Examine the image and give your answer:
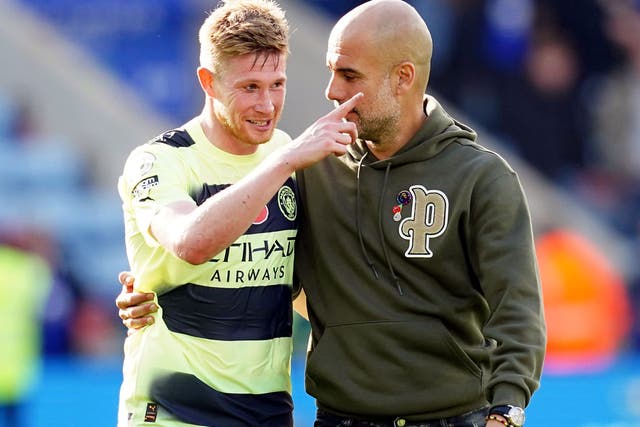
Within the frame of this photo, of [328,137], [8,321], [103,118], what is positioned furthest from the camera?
[103,118]

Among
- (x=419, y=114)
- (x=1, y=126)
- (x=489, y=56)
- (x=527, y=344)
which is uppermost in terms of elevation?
(x=489, y=56)

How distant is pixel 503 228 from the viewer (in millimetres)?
4035

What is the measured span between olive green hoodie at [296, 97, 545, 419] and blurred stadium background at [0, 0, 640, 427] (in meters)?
8.71

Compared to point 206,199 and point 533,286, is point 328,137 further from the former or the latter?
point 533,286

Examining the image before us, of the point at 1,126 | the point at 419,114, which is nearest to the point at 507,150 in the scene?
the point at 1,126

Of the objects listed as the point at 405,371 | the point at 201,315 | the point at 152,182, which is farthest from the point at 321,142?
the point at 405,371

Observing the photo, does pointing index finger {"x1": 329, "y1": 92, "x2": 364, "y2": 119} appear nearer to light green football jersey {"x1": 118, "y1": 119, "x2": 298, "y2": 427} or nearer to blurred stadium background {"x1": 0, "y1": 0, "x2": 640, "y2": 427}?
light green football jersey {"x1": 118, "y1": 119, "x2": 298, "y2": 427}

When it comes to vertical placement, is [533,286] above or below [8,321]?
below

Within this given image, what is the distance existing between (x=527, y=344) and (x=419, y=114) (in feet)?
2.97

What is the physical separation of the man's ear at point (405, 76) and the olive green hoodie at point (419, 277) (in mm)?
134

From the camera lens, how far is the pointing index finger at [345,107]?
3951 mm

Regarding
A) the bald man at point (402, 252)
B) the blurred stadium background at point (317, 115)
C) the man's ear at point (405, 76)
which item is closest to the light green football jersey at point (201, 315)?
the bald man at point (402, 252)

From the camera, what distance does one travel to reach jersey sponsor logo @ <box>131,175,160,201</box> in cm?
402

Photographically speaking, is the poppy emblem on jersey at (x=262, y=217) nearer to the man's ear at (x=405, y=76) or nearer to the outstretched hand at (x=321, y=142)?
the outstretched hand at (x=321, y=142)
